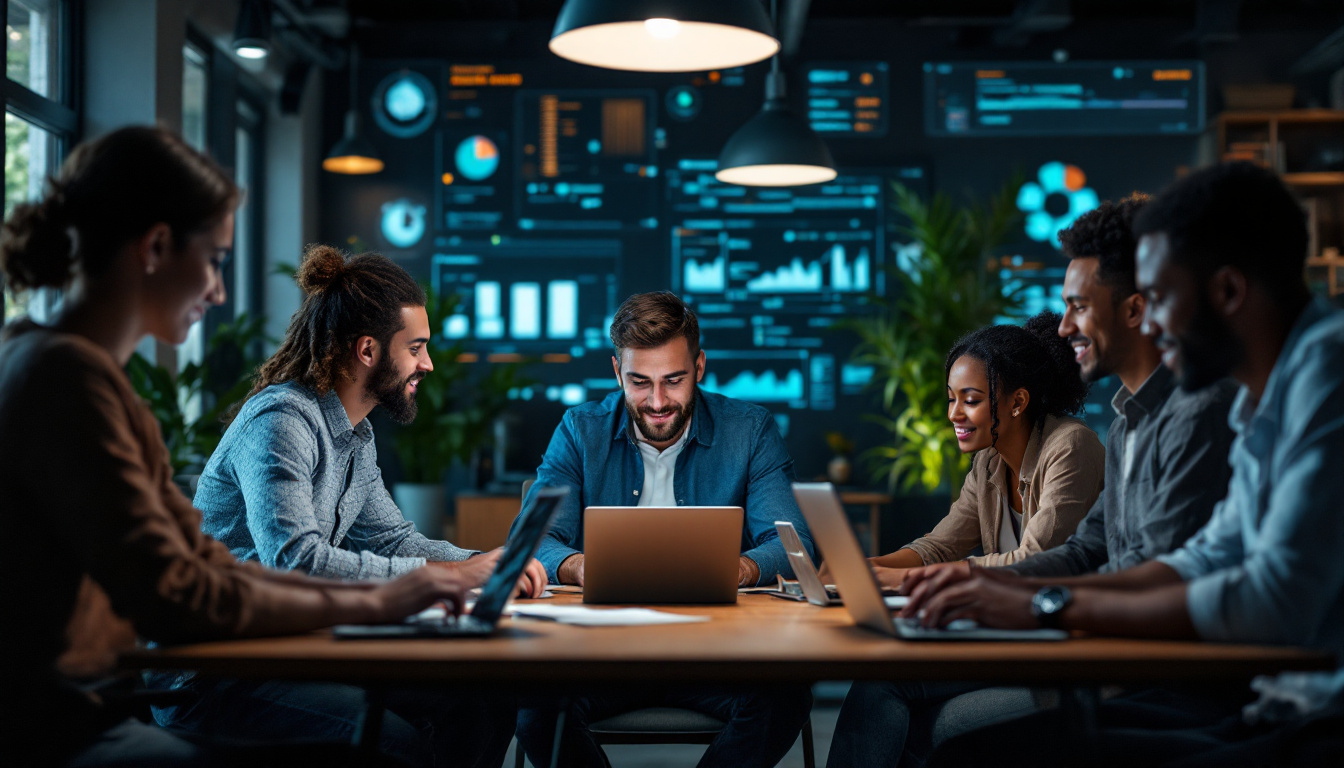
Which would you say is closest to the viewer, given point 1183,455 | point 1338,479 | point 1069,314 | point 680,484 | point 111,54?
point 1338,479

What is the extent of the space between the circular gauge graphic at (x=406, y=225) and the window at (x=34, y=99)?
195 centimetres

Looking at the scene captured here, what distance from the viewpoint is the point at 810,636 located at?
1.64 m

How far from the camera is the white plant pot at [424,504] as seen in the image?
18.4ft

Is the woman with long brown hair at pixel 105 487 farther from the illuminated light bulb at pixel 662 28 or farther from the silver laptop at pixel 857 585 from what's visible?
the illuminated light bulb at pixel 662 28

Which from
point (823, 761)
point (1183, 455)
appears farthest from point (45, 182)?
point (823, 761)

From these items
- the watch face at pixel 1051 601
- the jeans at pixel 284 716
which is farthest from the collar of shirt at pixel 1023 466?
the jeans at pixel 284 716

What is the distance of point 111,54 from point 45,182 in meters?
3.58

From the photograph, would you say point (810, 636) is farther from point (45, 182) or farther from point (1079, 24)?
point (1079, 24)

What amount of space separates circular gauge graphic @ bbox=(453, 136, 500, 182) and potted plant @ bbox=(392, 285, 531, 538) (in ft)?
2.80

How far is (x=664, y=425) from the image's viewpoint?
9.94 ft

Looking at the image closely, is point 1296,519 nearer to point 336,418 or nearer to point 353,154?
point 336,418

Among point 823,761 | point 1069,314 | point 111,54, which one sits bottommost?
point 823,761

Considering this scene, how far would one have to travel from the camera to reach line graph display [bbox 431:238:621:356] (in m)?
6.30

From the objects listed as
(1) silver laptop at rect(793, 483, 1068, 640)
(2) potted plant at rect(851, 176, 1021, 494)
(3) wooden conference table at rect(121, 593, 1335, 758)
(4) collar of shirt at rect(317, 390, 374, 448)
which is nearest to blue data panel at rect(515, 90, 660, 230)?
(2) potted plant at rect(851, 176, 1021, 494)
